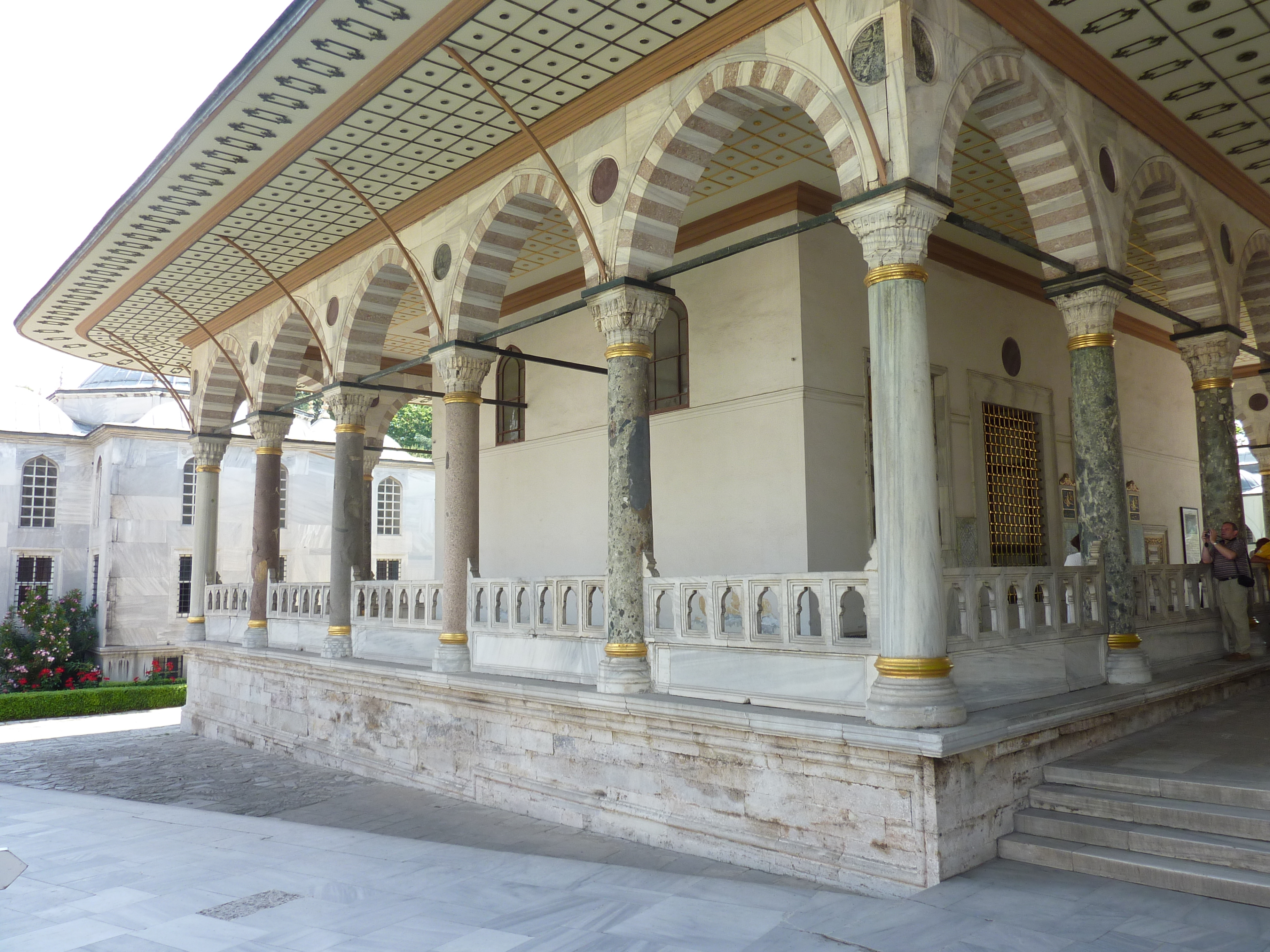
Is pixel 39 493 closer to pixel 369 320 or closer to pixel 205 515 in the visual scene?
pixel 205 515

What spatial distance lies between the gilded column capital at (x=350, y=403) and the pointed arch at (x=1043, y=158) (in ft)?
19.6

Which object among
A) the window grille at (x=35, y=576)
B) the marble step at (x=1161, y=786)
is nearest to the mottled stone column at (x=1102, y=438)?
the marble step at (x=1161, y=786)

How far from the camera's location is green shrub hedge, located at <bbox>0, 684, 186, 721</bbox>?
16094mm

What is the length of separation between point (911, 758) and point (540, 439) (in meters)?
6.77

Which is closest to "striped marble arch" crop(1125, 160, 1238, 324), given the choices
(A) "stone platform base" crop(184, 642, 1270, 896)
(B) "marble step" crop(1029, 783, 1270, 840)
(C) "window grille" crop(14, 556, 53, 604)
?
(A) "stone platform base" crop(184, 642, 1270, 896)

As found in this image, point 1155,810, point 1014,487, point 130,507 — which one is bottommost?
point 1155,810

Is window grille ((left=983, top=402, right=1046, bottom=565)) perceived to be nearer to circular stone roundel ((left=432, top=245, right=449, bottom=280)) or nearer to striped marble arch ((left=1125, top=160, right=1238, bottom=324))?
striped marble arch ((left=1125, top=160, right=1238, bottom=324))

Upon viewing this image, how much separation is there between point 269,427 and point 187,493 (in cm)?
1119

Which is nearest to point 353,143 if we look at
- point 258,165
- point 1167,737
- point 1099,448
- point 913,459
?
point 258,165

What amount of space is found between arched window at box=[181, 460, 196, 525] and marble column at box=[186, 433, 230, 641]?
8450 millimetres

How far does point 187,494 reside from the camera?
Answer: 20.9 m

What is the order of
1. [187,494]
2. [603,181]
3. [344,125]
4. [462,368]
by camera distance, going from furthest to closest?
[187,494]
[462,368]
[344,125]
[603,181]

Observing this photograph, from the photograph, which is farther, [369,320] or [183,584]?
[183,584]

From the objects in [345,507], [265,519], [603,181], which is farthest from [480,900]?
[265,519]
